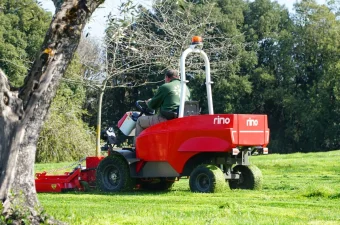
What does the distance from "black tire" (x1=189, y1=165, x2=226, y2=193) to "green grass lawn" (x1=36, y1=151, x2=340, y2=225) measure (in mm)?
190

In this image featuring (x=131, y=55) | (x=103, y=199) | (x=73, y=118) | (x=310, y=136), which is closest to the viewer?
(x=103, y=199)

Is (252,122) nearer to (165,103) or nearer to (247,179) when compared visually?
(247,179)

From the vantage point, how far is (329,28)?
5066 centimetres

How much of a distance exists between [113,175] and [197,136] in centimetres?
190

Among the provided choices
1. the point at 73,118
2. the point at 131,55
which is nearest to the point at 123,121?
the point at 131,55

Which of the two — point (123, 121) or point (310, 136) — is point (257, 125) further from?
point (310, 136)

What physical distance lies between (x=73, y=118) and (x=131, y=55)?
1170 cm

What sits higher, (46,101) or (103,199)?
(46,101)

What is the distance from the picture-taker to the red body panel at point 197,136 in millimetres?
11938

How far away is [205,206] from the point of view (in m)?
9.84

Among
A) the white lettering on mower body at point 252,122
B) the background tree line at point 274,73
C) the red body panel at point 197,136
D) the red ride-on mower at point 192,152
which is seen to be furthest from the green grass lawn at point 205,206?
the background tree line at point 274,73

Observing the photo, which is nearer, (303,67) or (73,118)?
(73,118)

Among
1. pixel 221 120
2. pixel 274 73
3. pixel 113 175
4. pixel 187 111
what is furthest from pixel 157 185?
pixel 274 73

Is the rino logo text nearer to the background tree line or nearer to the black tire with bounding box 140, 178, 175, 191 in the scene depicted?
the black tire with bounding box 140, 178, 175, 191
